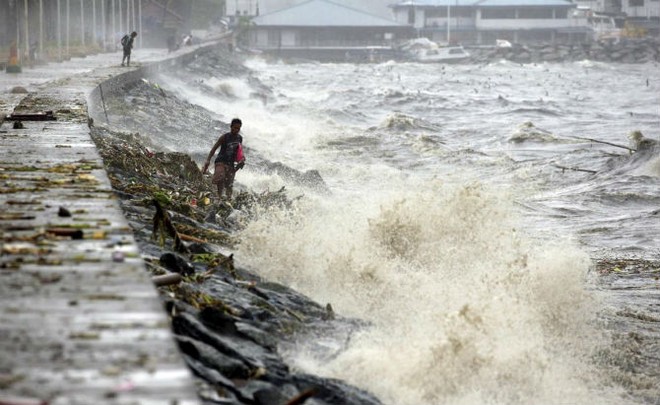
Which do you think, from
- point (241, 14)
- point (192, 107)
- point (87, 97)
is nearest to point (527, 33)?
point (241, 14)

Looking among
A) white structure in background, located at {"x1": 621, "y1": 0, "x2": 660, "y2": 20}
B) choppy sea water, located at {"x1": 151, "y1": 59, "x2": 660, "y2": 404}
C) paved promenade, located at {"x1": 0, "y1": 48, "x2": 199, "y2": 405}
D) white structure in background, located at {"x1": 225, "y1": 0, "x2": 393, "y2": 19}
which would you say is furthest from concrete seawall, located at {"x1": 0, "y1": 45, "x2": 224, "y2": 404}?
white structure in background, located at {"x1": 621, "y1": 0, "x2": 660, "y2": 20}

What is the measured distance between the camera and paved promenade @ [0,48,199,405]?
3.57 metres

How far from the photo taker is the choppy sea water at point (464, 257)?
6785 mm

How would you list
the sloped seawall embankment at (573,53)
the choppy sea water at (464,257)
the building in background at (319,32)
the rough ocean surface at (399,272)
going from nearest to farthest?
the rough ocean surface at (399,272)
the choppy sea water at (464,257)
the sloped seawall embankment at (573,53)
the building in background at (319,32)

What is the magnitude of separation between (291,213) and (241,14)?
9769 cm

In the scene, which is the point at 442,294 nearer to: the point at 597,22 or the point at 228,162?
the point at 228,162

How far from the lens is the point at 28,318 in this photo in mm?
4250

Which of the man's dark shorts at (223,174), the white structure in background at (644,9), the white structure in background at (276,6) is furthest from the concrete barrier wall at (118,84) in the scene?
the white structure in background at (644,9)

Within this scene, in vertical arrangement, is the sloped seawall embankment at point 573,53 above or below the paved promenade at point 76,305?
below

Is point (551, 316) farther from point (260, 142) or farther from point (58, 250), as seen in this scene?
point (260, 142)

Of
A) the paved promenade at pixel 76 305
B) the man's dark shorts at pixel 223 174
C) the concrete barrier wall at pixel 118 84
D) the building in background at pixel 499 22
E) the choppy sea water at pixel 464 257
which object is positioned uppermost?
the building in background at pixel 499 22

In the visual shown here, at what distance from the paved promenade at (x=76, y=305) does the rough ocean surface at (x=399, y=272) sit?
0.59 m

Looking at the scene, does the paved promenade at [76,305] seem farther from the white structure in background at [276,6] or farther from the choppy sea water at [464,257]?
the white structure in background at [276,6]

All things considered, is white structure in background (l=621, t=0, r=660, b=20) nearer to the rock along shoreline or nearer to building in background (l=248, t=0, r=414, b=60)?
building in background (l=248, t=0, r=414, b=60)
